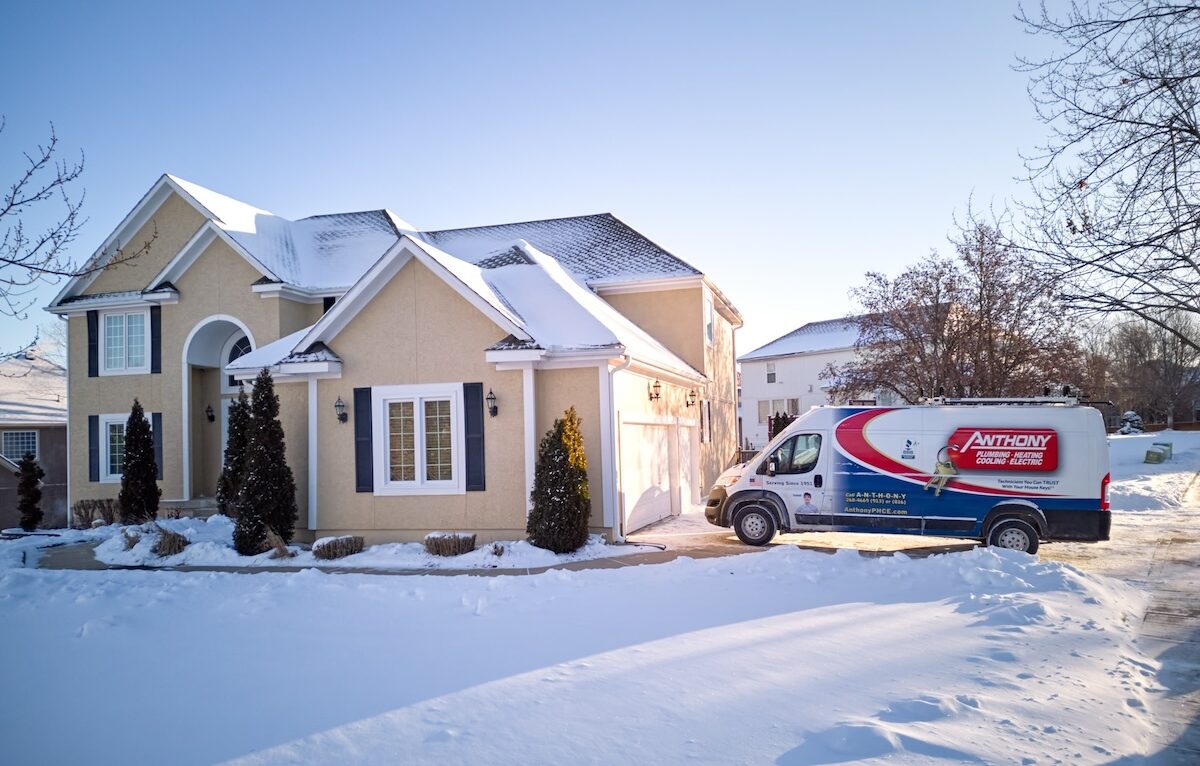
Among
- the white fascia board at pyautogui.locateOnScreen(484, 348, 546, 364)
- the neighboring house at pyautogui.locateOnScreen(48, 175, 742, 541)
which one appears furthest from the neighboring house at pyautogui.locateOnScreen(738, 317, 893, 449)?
the white fascia board at pyautogui.locateOnScreen(484, 348, 546, 364)

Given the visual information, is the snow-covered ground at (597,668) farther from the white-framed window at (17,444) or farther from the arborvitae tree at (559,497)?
the white-framed window at (17,444)

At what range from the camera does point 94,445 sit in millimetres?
20844

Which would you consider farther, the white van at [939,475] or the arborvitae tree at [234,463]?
the arborvitae tree at [234,463]

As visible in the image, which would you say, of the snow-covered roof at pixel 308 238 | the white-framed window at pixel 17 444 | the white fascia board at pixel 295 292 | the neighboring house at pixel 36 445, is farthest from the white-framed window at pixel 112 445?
the white-framed window at pixel 17 444

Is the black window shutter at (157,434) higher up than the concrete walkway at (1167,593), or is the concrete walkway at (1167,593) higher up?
the black window shutter at (157,434)

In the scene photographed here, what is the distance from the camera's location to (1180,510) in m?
19.7

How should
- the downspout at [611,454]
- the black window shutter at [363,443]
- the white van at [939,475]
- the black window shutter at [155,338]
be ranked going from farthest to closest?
1. the black window shutter at [155,338]
2. the black window shutter at [363,443]
3. the downspout at [611,454]
4. the white van at [939,475]

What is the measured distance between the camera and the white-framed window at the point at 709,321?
2191cm

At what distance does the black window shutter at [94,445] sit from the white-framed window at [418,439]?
37.7ft

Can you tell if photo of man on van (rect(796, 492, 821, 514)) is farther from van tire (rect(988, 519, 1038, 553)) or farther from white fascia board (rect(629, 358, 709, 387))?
white fascia board (rect(629, 358, 709, 387))

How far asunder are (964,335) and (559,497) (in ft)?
42.8

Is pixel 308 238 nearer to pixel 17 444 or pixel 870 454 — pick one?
pixel 17 444

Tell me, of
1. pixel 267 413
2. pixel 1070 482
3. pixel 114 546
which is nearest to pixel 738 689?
pixel 1070 482

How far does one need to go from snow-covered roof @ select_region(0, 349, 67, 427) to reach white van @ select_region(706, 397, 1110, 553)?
80.0 feet
